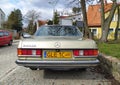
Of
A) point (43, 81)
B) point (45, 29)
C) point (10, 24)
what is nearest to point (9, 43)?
point (45, 29)

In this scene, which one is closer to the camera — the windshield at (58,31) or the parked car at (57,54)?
the parked car at (57,54)

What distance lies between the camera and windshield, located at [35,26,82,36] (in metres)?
8.85

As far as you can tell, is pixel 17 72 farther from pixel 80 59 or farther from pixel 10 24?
pixel 10 24

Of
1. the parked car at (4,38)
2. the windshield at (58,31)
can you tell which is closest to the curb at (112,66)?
the windshield at (58,31)

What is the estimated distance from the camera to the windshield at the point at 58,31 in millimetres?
8852

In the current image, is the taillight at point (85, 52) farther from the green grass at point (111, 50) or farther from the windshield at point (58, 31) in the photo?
the green grass at point (111, 50)

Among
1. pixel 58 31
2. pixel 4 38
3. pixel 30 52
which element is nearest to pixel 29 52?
pixel 30 52

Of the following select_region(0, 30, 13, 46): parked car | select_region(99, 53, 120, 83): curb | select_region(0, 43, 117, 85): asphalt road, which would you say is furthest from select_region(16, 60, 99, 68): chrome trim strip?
select_region(0, 30, 13, 46): parked car

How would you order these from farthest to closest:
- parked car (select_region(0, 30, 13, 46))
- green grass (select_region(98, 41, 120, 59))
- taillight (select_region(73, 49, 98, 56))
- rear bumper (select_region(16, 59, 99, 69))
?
parked car (select_region(0, 30, 13, 46)) → green grass (select_region(98, 41, 120, 59)) → taillight (select_region(73, 49, 98, 56)) → rear bumper (select_region(16, 59, 99, 69))

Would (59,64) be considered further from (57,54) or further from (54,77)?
(54,77)

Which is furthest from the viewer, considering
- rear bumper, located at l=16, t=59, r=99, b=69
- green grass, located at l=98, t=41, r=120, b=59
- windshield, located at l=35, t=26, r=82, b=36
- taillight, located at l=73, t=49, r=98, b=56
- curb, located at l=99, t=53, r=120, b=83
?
green grass, located at l=98, t=41, r=120, b=59

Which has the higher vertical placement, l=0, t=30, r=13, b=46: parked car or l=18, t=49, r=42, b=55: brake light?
l=18, t=49, r=42, b=55: brake light

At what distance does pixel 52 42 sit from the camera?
23.3 feet

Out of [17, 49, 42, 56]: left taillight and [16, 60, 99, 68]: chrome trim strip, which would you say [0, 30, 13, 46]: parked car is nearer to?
[17, 49, 42, 56]: left taillight
